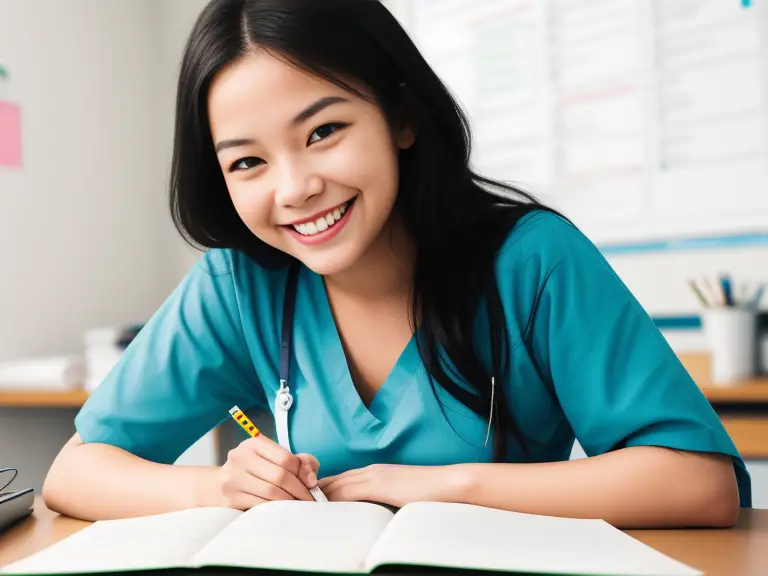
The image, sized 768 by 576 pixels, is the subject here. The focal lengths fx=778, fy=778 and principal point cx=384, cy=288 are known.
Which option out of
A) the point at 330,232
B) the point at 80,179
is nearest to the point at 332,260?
the point at 330,232

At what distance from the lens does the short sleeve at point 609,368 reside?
0.75 meters

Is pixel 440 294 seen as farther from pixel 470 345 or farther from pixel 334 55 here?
pixel 334 55

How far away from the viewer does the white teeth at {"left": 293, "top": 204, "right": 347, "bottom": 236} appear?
0.84 meters

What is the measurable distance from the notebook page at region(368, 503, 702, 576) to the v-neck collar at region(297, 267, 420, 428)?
284 millimetres

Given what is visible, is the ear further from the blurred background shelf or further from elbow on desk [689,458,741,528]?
the blurred background shelf

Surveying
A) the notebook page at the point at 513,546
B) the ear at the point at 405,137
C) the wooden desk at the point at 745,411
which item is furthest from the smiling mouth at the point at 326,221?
the wooden desk at the point at 745,411

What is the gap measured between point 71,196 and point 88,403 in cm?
122

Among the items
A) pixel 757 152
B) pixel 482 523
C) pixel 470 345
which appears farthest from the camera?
pixel 757 152

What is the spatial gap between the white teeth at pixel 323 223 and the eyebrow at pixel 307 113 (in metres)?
0.11

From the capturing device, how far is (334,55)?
0.79m

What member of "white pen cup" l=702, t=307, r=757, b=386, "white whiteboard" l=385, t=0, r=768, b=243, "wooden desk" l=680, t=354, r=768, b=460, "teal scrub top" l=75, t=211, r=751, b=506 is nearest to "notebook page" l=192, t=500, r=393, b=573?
"teal scrub top" l=75, t=211, r=751, b=506

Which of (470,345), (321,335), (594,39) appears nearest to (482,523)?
(470,345)

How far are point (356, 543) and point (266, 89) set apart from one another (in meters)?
0.45

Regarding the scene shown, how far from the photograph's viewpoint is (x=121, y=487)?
31.8 inches
